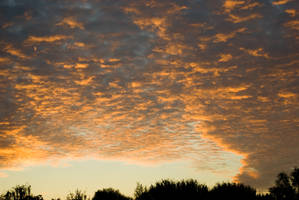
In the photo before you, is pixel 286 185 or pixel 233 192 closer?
pixel 233 192

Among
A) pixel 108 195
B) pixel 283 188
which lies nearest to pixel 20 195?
pixel 108 195

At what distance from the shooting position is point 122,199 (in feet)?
168

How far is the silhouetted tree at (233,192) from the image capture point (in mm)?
29203

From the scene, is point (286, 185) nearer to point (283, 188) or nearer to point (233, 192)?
point (283, 188)

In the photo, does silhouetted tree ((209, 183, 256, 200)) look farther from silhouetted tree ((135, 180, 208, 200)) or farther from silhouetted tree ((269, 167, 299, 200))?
silhouetted tree ((269, 167, 299, 200))

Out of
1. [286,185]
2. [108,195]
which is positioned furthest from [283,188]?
[108,195]

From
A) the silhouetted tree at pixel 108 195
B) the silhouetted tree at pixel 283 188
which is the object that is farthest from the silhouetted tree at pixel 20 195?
the silhouetted tree at pixel 283 188

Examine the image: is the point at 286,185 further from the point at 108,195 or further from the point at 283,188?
the point at 108,195

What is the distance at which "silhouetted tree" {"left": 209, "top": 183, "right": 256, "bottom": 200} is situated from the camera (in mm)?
29203

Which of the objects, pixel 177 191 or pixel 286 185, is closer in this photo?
pixel 177 191

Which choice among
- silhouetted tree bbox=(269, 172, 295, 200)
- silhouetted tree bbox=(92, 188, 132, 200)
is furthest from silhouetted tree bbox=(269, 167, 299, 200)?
silhouetted tree bbox=(92, 188, 132, 200)

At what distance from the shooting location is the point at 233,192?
29.8 metres

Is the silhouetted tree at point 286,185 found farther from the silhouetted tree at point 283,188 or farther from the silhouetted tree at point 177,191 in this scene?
the silhouetted tree at point 177,191

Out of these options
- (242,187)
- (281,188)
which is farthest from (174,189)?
(281,188)
